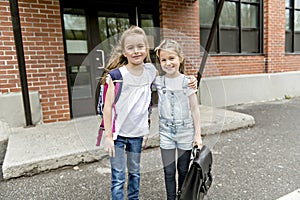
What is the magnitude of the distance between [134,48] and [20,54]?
2494mm

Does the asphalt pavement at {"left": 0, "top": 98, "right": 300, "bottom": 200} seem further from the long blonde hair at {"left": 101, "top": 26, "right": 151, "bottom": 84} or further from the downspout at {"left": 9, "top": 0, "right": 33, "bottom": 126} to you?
the downspout at {"left": 9, "top": 0, "right": 33, "bottom": 126}

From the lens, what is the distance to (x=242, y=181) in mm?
2273

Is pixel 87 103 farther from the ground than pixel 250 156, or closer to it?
farther from the ground

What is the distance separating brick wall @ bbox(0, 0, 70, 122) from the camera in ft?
11.1

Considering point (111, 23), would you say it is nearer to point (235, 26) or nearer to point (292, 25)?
point (235, 26)

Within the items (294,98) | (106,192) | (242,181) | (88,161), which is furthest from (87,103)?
(294,98)

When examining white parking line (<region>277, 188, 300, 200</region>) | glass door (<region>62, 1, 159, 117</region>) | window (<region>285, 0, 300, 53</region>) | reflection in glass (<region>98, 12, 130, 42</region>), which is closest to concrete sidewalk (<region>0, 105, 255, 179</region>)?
glass door (<region>62, 1, 159, 117</region>)

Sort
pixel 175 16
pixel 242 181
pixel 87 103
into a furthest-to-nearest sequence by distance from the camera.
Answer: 1. pixel 175 16
2. pixel 87 103
3. pixel 242 181

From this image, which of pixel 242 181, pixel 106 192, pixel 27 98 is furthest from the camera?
pixel 27 98

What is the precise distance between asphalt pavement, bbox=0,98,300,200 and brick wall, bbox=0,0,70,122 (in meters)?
1.53

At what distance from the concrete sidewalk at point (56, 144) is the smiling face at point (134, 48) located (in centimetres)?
133

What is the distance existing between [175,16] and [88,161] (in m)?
3.42

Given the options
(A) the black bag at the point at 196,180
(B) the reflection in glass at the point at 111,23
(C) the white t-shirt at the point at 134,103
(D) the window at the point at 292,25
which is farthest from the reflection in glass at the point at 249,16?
(A) the black bag at the point at 196,180

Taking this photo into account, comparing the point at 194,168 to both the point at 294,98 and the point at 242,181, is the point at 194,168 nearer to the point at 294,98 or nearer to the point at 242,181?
the point at 242,181
